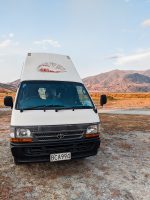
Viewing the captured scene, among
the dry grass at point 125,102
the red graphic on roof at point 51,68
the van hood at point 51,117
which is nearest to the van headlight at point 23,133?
the van hood at point 51,117

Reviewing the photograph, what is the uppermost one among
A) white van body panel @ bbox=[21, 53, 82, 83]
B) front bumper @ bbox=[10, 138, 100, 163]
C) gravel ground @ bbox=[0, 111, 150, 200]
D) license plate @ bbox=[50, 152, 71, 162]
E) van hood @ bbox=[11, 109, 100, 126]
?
white van body panel @ bbox=[21, 53, 82, 83]

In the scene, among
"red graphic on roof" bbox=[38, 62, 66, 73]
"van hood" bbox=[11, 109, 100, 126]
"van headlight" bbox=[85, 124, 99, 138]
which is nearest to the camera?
"van hood" bbox=[11, 109, 100, 126]

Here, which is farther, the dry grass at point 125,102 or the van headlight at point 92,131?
the dry grass at point 125,102

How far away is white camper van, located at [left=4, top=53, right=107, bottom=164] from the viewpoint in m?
5.66

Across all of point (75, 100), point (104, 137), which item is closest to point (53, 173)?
point (75, 100)

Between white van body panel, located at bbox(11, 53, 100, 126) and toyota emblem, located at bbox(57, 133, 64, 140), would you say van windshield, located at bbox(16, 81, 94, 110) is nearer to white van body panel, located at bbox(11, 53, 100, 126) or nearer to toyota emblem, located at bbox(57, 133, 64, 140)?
white van body panel, located at bbox(11, 53, 100, 126)

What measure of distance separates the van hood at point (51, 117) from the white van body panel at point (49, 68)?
1.47 meters

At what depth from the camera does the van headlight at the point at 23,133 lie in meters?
5.64

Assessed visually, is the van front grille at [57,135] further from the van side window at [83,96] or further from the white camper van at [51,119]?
the van side window at [83,96]

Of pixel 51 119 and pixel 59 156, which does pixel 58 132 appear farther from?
pixel 59 156

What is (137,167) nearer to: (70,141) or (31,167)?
(70,141)

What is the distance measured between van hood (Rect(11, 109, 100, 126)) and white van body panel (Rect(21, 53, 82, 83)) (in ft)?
4.83

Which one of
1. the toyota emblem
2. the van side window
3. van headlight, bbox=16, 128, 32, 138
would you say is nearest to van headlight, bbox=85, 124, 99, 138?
the toyota emblem

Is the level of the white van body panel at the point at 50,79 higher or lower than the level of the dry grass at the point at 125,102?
Result: higher
